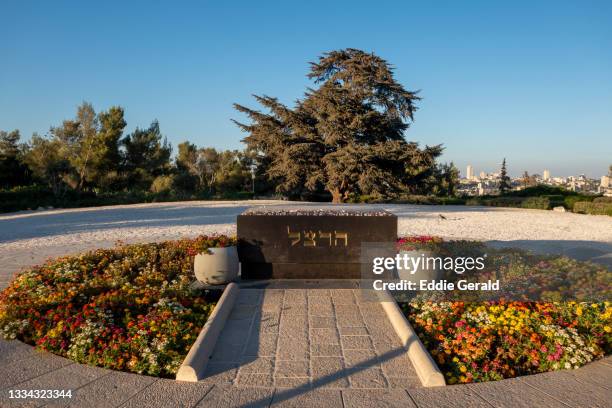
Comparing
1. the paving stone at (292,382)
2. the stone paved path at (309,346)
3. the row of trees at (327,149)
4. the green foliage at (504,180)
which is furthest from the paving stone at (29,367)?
the green foliage at (504,180)

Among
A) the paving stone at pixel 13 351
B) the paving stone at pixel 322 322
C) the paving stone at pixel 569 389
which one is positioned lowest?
the paving stone at pixel 13 351

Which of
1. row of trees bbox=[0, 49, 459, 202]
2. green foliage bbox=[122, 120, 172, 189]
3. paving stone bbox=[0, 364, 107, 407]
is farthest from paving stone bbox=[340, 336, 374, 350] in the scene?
green foliage bbox=[122, 120, 172, 189]

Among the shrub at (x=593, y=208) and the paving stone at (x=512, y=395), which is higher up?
the shrub at (x=593, y=208)

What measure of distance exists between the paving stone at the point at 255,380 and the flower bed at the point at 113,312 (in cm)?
62

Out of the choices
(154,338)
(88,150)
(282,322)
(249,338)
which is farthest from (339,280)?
(88,150)

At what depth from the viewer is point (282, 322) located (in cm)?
516

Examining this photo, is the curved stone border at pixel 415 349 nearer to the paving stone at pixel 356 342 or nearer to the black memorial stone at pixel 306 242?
the paving stone at pixel 356 342

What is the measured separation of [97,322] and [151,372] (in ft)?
3.62

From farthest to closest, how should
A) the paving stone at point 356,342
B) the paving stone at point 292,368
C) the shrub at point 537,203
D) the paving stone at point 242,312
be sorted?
1. the shrub at point 537,203
2. the paving stone at point 242,312
3. the paving stone at point 356,342
4. the paving stone at point 292,368

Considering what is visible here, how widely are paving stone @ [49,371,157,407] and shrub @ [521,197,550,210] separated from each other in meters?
23.3

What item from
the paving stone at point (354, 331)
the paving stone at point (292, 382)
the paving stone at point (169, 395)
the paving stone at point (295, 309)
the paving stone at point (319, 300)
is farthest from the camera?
the paving stone at point (319, 300)

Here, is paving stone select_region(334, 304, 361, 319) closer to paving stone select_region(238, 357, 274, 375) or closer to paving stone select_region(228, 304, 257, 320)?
paving stone select_region(228, 304, 257, 320)

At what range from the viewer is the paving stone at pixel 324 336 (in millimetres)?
4621

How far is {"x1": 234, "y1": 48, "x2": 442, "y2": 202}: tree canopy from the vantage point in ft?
76.2
